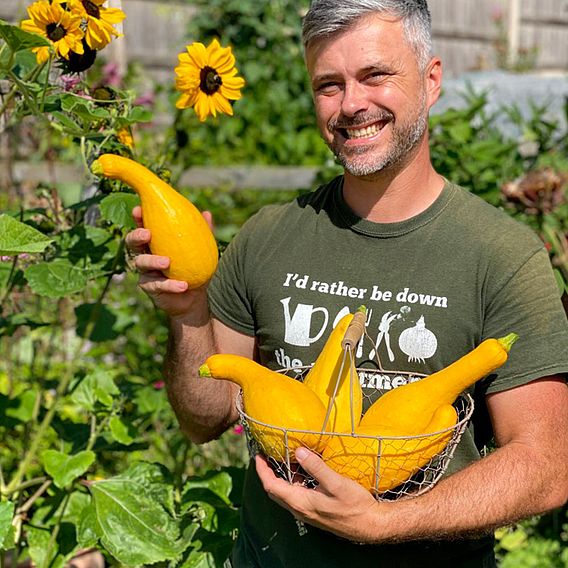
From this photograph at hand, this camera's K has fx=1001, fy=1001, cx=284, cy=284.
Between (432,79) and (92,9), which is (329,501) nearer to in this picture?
(432,79)

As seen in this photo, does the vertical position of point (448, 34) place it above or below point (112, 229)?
below

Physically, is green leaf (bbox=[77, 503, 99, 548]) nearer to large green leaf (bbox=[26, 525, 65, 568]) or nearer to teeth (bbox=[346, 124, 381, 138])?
large green leaf (bbox=[26, 525, 65, 568])

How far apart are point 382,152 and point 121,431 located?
0.99 m

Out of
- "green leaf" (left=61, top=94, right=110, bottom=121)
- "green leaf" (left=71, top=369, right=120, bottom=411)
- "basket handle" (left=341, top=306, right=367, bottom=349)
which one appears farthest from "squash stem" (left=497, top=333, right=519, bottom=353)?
"green leaf" (left=71, top=369, right=120, bottom=411)

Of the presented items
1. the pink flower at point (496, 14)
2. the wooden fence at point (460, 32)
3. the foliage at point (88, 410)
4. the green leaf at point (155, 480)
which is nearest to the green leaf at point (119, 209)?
the foliage at point (88, 410)

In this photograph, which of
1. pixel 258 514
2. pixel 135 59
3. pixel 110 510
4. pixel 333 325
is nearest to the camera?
pixel 333 325

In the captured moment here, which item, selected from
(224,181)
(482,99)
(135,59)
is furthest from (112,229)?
(135,59)

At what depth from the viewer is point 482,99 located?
11.5 feet

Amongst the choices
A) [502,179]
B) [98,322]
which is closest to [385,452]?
[98,322]

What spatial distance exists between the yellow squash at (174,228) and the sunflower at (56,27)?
0.86 feet

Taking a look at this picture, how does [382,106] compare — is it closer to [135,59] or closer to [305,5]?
[305,5]

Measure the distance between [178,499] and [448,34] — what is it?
347 inches

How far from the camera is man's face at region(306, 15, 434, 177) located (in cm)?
201

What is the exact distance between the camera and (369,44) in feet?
6.58
